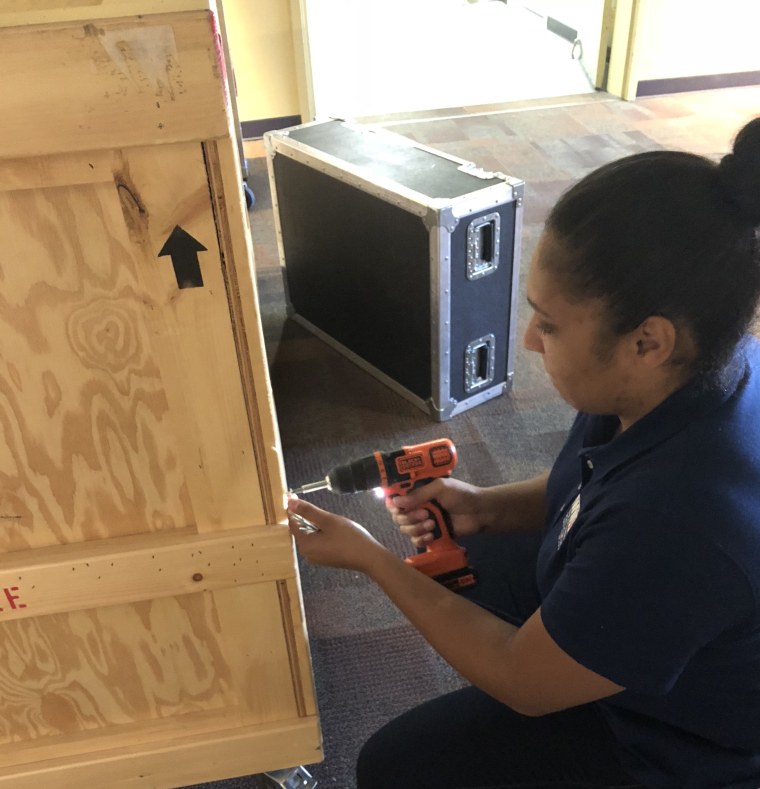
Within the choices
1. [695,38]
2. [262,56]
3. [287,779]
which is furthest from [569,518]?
[695,38]

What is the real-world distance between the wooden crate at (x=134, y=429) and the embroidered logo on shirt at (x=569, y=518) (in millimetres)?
361

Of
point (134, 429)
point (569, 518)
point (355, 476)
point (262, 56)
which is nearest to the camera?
point (134, 429)

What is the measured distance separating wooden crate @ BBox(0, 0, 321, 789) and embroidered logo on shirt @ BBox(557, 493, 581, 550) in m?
0.36

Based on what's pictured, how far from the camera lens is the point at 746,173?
775 mm

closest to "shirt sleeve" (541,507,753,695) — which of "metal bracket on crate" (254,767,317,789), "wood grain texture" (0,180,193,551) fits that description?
"wood grain texture" (0,180,193,551)

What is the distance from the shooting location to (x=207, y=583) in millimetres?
1005

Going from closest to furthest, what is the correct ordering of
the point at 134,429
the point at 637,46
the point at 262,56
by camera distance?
the point at 134,429, the point at 262,56, the point at 637,46

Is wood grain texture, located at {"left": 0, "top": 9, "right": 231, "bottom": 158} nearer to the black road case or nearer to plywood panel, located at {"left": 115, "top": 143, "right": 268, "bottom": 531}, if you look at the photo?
plywood panel, located at {"left": 115, "top": 143, "right": 268, "bottom": 531}

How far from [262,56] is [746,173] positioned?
158 inches

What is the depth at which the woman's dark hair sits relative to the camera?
0.79 metres

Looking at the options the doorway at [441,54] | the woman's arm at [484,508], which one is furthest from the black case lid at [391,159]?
the doorway at [441,54]

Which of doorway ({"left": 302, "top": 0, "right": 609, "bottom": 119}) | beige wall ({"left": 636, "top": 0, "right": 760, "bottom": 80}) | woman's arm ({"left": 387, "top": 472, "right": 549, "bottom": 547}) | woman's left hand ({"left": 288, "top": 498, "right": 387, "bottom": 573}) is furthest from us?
doorway ({"left": 302, "top": 0, "right": 609, "bottom": 119})

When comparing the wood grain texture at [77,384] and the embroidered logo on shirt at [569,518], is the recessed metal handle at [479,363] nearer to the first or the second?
the embroidered logo on shirt at [569,518]

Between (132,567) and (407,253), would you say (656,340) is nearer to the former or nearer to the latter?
(132,567)
